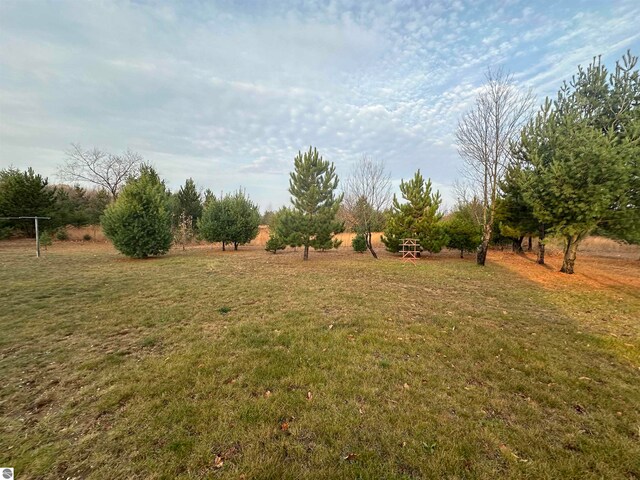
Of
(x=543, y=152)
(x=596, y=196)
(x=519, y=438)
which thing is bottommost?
(x=519, y=438)

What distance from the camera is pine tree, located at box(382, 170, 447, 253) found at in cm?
1402

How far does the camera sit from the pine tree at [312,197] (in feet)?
43.2

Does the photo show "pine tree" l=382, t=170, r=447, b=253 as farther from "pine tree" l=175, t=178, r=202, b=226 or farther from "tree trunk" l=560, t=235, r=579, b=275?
"pine tree" l=175, t=178, r=202, b=226

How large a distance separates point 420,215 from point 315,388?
43.2ft

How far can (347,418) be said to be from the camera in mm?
2445

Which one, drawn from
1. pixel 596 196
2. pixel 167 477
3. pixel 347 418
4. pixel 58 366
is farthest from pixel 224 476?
pixel 596 196

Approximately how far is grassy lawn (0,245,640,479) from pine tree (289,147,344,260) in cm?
763

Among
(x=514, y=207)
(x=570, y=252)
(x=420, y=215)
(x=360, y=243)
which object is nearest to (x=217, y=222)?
(x=360, y=243)

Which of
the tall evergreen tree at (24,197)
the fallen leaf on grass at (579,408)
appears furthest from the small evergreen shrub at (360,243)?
the tall evergreen tree at (24,197)

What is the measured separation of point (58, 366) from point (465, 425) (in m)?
4.80

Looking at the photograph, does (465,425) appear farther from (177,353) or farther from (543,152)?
(543,152)

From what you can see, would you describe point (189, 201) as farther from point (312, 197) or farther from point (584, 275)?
point (584, 275)

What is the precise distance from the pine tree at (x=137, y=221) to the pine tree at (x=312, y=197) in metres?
7.16

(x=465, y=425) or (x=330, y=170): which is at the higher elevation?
(x=330, y=170)
